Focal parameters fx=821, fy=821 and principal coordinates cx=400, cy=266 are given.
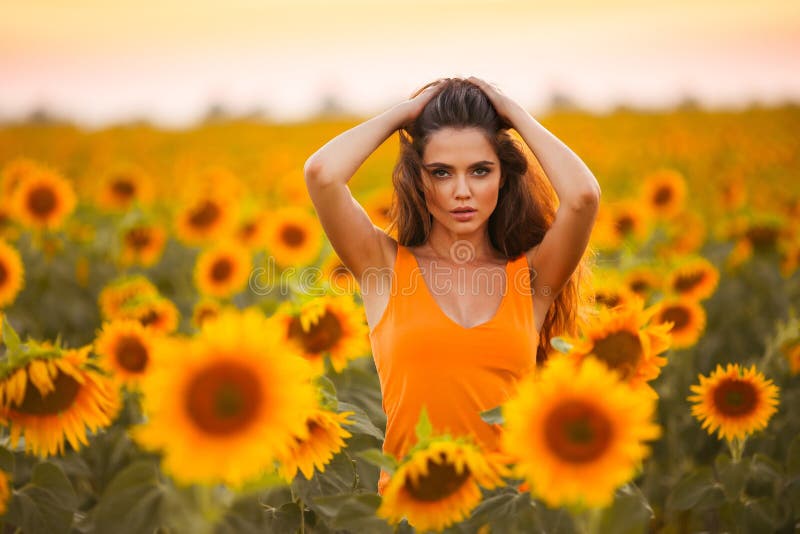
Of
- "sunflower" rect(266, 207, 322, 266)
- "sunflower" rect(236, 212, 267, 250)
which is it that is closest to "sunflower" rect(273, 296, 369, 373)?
"sunflower" rect(266, 207, 322, 266)

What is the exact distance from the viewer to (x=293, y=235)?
17.6 ft

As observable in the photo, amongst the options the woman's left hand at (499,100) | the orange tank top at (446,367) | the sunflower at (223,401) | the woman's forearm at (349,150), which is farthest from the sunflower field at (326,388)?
the woman's forearm at (349,150)

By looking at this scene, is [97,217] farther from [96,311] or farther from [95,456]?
[95,456]

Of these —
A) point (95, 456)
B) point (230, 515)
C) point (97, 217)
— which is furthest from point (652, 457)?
point (97, 217)

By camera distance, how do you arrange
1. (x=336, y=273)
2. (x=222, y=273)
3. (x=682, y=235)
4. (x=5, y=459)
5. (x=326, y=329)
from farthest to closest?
(x=682, y=235)
(x=222, y=273)
(x=336, y=273)
(x=326, y=329)
(x=5, y=459)

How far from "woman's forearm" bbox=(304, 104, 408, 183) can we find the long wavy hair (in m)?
0.09

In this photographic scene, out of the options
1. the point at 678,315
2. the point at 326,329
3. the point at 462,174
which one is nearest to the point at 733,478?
the point at 462,174

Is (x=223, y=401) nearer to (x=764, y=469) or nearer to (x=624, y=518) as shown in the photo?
(x=624, y=518)

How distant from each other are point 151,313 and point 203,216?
7.44ft

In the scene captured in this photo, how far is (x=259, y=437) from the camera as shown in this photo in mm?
1297

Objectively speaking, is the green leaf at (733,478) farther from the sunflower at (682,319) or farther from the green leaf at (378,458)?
the sunflower at (682,319)

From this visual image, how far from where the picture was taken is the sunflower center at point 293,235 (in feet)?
17.6

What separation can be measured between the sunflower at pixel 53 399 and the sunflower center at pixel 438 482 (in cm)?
82

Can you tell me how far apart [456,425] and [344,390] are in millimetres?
571
